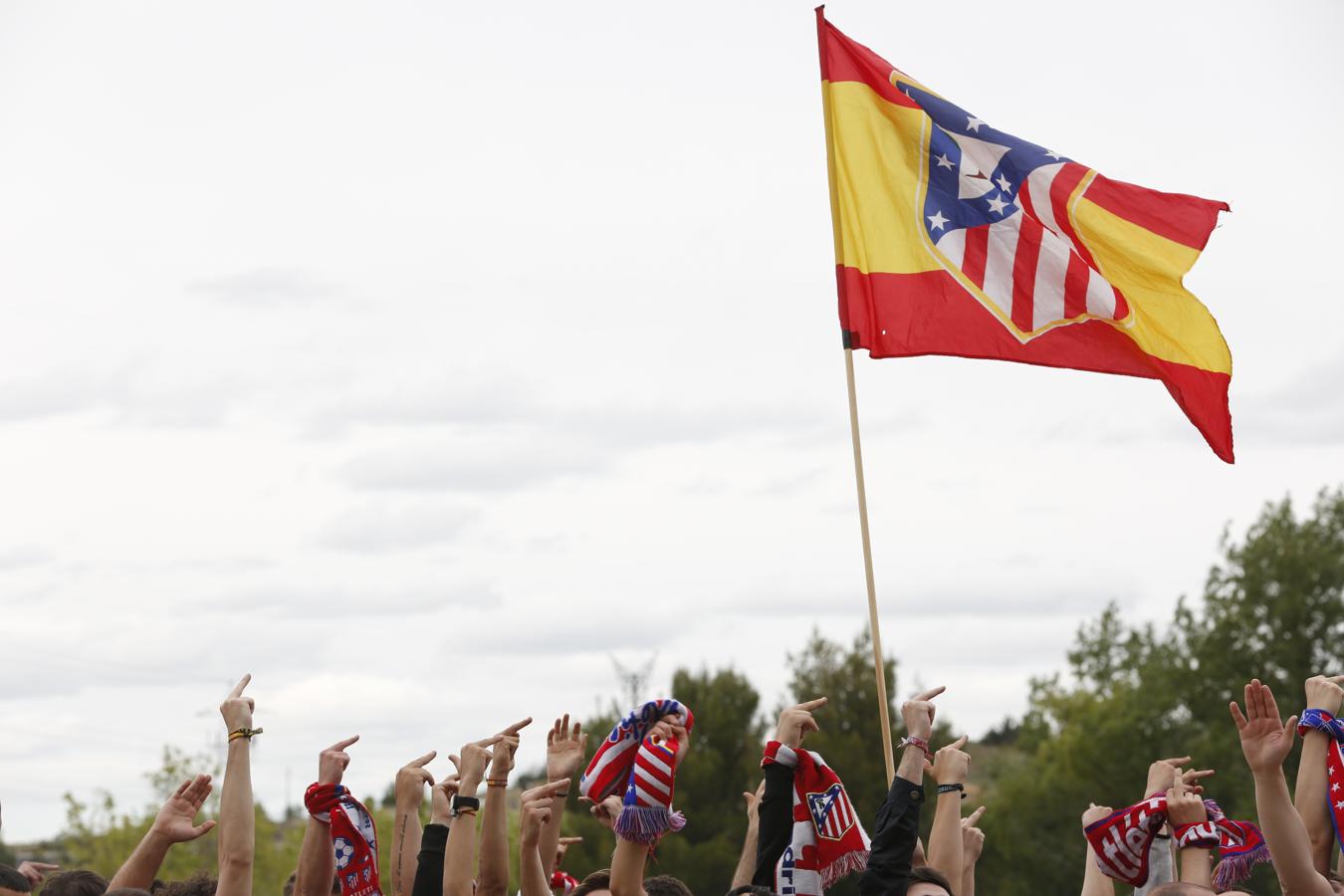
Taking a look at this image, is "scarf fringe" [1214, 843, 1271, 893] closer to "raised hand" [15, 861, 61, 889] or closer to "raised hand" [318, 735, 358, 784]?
"raised hand" [318, 735, 358, 784]

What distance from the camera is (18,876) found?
295 inches

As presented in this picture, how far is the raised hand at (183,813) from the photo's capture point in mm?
7270

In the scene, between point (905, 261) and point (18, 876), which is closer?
point (18, 876)

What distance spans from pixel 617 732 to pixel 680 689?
39497mm

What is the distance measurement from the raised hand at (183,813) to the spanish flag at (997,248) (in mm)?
4733

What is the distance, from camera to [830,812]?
668 cm

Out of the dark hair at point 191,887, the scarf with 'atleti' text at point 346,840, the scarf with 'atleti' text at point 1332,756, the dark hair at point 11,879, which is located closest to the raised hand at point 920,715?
the scarf with 'atleti' text at point 1332,756

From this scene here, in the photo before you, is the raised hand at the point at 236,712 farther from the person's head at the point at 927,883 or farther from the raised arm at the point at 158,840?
the person's head at the point at 927,883

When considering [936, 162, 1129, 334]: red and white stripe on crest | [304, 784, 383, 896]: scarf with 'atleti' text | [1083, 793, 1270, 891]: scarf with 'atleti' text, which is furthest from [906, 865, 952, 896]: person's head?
[936, 162, 1129, 334]: red and white stripe on crest

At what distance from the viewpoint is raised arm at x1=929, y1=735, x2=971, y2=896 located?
6.88 m

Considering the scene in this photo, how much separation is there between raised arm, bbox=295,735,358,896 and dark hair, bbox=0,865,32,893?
1.35 metres

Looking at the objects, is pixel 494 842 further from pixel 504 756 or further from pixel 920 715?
pixel 920 715

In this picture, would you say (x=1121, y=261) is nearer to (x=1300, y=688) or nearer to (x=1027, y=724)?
(x=1300, y=688)

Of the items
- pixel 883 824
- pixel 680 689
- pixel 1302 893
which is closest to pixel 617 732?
pixel 883 824
